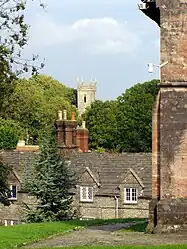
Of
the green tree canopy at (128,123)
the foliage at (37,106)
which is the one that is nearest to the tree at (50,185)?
the green tree canopy at (128,123)

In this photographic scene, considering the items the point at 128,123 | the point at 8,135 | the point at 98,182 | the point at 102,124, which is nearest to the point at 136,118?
the point at 128,123

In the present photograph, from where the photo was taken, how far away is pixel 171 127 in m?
21.2

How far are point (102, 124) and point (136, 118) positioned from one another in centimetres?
1218

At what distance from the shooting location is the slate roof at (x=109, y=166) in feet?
155

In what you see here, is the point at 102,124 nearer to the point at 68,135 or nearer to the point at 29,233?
the point at 68,135

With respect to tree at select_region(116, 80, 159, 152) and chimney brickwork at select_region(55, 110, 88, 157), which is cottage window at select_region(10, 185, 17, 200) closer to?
chimney brickwork at select_region(55, 110, 88, 157)

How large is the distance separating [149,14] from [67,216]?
16845 mm

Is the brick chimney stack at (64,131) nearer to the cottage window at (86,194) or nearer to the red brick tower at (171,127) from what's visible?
the cottage window at (86,194)

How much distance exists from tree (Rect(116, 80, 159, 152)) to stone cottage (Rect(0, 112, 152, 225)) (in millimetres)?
28675

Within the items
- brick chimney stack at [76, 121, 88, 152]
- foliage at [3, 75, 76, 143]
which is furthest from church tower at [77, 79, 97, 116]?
brick chimney stack at [76, 121, 88, 152]

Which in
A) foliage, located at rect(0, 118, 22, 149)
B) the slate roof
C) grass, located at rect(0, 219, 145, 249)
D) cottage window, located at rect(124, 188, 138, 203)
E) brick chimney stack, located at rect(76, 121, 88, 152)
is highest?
foliage, located at rect(0, 118, 22, 149)

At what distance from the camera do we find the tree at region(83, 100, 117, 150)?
8900 cm

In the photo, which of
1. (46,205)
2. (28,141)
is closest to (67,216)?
(46,205)

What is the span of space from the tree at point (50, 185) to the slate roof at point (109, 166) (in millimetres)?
8790
